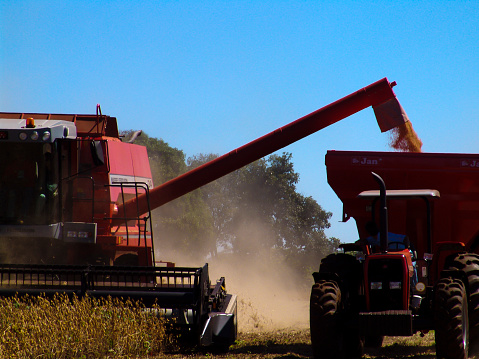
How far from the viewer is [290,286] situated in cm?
2027

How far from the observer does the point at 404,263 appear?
18.3ft

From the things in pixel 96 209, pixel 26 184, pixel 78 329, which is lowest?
pixel 78 329

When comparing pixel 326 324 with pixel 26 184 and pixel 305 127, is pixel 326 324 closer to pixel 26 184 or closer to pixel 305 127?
pixel 26 184

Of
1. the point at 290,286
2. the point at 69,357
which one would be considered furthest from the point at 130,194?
the point at 290,286

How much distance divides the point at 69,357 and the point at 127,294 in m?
1.06

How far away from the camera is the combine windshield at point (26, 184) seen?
8.07 metres

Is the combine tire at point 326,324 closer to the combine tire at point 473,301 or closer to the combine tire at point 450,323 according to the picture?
the combine tire at point 450,323

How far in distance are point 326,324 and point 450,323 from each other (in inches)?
43.7

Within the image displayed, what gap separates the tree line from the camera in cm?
2878

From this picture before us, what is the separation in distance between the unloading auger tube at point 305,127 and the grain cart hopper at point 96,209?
0.06 feet

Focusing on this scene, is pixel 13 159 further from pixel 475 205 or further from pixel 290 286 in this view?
pixel 290 286

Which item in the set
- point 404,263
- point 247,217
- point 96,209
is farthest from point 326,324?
Result: point 247,217

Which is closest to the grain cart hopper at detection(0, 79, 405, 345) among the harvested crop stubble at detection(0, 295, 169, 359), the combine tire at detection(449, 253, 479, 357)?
the harvested crop stubble at detection(0, 295, 169, 359)

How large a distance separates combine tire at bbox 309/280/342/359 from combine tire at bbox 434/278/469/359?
911mm
